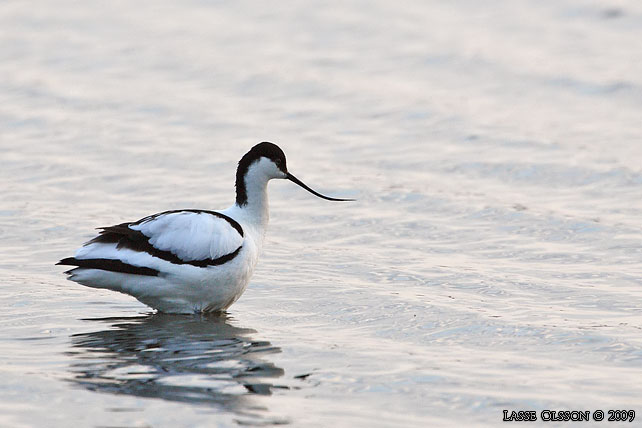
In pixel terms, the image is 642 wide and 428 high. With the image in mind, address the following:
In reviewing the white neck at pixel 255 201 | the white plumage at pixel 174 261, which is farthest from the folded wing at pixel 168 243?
the white neck at pixel 255 201

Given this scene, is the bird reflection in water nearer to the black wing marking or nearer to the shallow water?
the shallow water

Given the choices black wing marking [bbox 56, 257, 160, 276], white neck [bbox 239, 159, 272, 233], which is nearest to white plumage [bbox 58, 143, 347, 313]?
black wing marking [bbox 56, 257, 160, 276]

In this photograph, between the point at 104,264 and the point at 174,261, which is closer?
the point at 104,264

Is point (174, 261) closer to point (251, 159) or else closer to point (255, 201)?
point (255, 201)

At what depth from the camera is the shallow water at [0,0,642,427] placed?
22.8ft

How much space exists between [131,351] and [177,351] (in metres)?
0.29

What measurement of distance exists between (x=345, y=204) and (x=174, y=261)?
138 inches

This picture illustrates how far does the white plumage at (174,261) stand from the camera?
27.2 feet

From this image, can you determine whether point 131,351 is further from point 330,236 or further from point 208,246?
point 330,236

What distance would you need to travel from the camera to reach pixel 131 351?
25.2 ft

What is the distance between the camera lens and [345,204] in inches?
460

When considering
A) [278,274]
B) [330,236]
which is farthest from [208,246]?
[330,236]

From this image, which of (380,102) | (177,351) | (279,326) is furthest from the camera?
(380,102)
